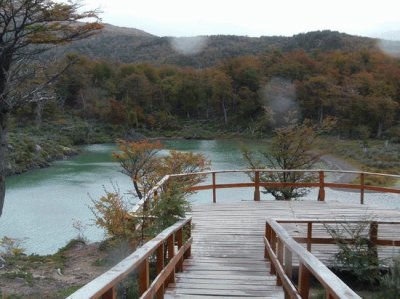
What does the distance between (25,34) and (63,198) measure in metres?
16.4

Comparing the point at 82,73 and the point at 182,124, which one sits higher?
the point at 82,73

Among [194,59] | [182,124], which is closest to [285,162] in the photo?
[182,124]

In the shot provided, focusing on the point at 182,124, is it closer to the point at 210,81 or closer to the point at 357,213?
the point at 210,81

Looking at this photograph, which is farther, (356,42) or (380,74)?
(356,42)

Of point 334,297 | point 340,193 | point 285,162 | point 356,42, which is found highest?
point 356,42

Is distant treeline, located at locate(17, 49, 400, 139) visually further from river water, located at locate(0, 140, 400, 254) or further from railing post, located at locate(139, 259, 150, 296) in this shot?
railing post, located at locate(139, 259, 150, 296)

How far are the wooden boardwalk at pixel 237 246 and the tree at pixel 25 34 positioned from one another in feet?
18.9

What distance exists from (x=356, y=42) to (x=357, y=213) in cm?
12787

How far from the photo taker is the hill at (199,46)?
13038cm

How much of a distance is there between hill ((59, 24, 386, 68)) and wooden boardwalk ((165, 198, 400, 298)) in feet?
382

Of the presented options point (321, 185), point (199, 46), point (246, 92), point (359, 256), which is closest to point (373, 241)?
point (359, 256)

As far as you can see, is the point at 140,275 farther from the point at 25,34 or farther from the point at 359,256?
the point at 25,34

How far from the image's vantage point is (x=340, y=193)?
2802 centimetres

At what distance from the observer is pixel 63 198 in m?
27.7
